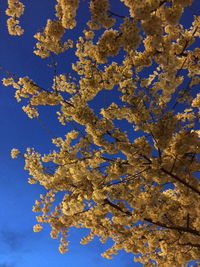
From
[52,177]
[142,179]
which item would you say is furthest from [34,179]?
[142,179]

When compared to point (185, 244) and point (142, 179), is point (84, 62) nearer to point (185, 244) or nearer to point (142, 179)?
point (142, 179)

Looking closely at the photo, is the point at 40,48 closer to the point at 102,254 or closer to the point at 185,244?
the point at 185,244

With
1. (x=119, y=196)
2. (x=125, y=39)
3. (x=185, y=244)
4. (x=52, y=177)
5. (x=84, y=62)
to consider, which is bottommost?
(x=185, y=244)

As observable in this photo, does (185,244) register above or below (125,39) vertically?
below

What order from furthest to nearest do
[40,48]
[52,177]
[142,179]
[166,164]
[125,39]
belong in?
[52,177]
[142,179]
[166,164]
[40,48]
[125,39]

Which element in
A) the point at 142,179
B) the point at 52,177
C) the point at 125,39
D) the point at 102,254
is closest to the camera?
the point at 125,39

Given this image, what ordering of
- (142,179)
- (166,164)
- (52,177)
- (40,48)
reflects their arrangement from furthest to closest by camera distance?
(52,177) → (142,179) → (166,164) → (40,48)

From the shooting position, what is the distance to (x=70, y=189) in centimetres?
1042

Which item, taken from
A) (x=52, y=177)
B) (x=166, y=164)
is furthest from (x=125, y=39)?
(x=52, y=177)

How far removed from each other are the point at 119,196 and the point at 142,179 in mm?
909

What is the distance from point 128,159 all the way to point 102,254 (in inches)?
343

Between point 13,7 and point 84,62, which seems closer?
point 13,7

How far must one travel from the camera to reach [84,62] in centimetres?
743

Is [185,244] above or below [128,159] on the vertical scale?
below
